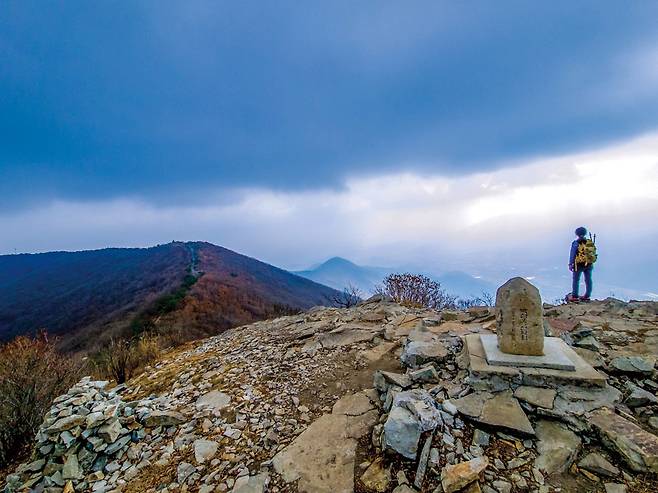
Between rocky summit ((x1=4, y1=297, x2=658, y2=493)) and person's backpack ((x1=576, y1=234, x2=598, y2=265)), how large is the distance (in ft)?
10.4

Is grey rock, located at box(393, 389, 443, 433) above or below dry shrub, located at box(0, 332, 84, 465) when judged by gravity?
above

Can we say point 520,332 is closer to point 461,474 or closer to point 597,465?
point 597,465

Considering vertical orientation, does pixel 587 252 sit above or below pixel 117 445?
above

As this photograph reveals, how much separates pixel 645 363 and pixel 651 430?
138 cm

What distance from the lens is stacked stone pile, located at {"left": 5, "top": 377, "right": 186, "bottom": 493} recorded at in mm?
4266

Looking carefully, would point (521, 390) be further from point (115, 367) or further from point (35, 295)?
point (35, 295)

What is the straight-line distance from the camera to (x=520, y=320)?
5012 mm

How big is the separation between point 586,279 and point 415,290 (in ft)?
22.3

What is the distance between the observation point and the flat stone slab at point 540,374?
172 inches

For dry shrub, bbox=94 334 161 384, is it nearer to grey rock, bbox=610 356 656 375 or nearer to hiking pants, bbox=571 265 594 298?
grey rock, bbox=610 356 656 375

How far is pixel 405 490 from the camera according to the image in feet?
10.8

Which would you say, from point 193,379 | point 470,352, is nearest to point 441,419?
point 470,352

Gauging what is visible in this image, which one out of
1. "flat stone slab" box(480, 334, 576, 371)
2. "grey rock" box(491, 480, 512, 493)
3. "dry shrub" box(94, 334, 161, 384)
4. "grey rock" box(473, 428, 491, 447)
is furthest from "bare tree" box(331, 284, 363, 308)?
"grey rock" box(491, 480, 512, 493)

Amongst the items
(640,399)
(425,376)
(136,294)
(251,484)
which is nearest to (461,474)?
(425,376)
